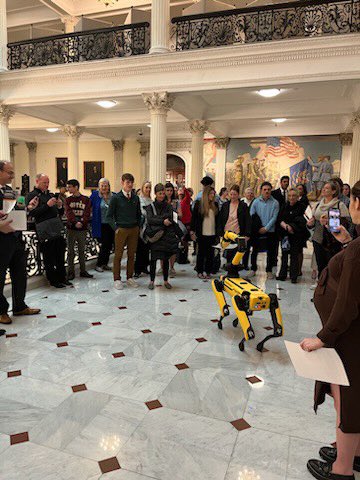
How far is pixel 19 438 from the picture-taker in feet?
8.16

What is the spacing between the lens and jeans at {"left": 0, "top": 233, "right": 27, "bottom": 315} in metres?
4.29

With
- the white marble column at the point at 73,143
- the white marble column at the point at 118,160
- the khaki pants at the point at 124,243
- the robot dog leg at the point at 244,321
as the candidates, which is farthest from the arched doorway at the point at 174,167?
the robot dog leg at the point at 244,321

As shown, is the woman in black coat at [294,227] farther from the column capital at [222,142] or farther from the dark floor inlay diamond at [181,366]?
the column capital at [222,142]

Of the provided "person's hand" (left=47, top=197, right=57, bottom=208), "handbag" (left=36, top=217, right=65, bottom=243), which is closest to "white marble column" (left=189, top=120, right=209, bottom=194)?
"handbag" (left=36, top=217, right=65, bottom=243)

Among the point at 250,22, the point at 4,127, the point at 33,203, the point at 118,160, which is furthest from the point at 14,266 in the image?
the point at 118,160

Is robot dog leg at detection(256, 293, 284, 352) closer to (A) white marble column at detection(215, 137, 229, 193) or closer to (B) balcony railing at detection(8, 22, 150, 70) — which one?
(B) balcony railing at detection(8, 22, 150, 70)

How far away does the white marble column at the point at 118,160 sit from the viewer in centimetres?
1912

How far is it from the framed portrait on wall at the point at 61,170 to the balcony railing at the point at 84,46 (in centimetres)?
970

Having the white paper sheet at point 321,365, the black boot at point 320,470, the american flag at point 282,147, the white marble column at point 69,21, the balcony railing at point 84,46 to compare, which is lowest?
the black boot at point 320,470

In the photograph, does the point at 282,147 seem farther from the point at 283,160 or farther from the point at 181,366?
the point at 181,366

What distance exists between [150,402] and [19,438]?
96 centimetres

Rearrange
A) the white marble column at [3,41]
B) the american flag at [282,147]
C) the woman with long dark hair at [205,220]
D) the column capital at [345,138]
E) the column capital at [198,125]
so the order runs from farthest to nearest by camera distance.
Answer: the american flag at [282,147] → the column capital at [345,138] → the column capital at [198,125] → the white marble column at [3,41] → the woman with long dark hair at [205,220]

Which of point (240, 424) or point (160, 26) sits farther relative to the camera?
point (160, 26)

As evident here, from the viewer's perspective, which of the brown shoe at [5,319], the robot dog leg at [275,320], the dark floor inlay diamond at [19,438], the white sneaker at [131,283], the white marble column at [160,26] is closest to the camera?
the dark floor inlay diamond at [19,438]
